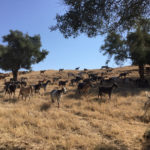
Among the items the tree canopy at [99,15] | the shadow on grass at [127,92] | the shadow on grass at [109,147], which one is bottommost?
the shadow on grass at [109,147]

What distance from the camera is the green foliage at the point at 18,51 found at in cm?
2794

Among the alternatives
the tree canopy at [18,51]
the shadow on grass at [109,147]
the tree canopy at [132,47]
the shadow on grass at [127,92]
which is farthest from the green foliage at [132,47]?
the shadow on grass at [109,147]

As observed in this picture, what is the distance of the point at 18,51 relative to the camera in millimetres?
28594

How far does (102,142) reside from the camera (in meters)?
6.28

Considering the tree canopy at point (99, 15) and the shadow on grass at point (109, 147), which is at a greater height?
the tree canopy at point (99, 15)

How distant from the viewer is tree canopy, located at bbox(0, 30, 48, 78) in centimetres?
2794

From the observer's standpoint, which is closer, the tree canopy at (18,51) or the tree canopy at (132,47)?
the tree canopy at (132,47)

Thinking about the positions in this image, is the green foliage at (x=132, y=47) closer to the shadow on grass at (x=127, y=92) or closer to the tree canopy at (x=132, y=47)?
the tree canopy at (x=132, y=47)

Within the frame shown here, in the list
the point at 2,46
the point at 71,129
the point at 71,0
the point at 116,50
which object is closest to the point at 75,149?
the point at 71,129

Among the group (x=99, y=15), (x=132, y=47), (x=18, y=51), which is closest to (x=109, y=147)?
(x=99, y=15)

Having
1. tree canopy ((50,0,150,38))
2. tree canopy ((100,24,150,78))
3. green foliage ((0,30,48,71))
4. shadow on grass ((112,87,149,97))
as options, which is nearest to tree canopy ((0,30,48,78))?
green foliage ((0,30,48,71))

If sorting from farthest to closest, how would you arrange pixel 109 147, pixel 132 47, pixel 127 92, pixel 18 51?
pixel 18 51
pixel 132 47
pixel 127 92
pixel 109 147

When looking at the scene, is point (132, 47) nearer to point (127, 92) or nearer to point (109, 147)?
point (127, 92)

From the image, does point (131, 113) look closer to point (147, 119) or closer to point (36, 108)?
point (147, 119)
